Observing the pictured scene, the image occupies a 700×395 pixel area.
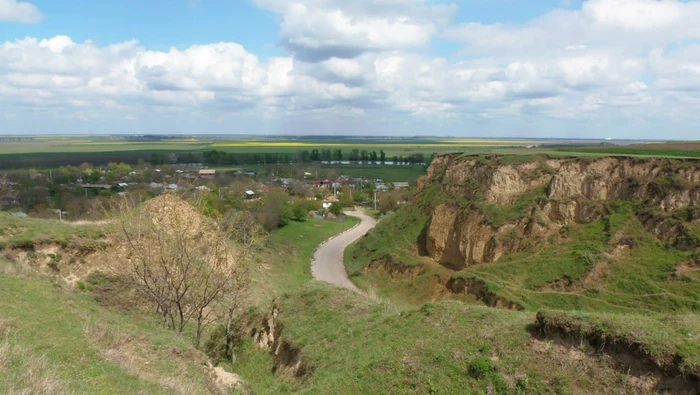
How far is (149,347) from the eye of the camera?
12805mm

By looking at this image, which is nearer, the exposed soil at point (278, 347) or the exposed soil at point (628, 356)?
the exposed soil at point (628, 356)

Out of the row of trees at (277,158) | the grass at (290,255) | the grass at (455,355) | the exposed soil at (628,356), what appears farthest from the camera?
the row of trees at (277,158)

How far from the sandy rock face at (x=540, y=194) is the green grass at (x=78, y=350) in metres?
25.4

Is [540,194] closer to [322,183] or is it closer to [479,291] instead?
[479,291]

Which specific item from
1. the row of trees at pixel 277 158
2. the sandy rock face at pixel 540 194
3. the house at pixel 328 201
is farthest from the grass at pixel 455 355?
the row of trees at pixel 277 158

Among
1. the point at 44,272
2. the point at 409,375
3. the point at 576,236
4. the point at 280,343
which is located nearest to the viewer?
the point at 409,375

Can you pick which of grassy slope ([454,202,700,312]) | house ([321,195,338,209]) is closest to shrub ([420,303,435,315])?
grassy slope ([454,202,700,312])

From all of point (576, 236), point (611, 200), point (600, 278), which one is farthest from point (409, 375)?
point (611, 200)

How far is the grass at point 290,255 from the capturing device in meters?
31.6

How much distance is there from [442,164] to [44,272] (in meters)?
36.9

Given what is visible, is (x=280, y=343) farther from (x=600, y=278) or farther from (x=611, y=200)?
(x=611, y=200)

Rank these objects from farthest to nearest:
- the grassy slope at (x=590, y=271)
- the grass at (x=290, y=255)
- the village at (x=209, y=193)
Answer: the village at (x=209, y=193) → the grass at (x=290, y=255) → the grassy slope at (x=590, y=271)

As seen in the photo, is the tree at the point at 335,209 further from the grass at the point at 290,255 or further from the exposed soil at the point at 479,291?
the exposed soil at the point at 479,291

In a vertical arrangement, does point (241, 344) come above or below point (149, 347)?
below
